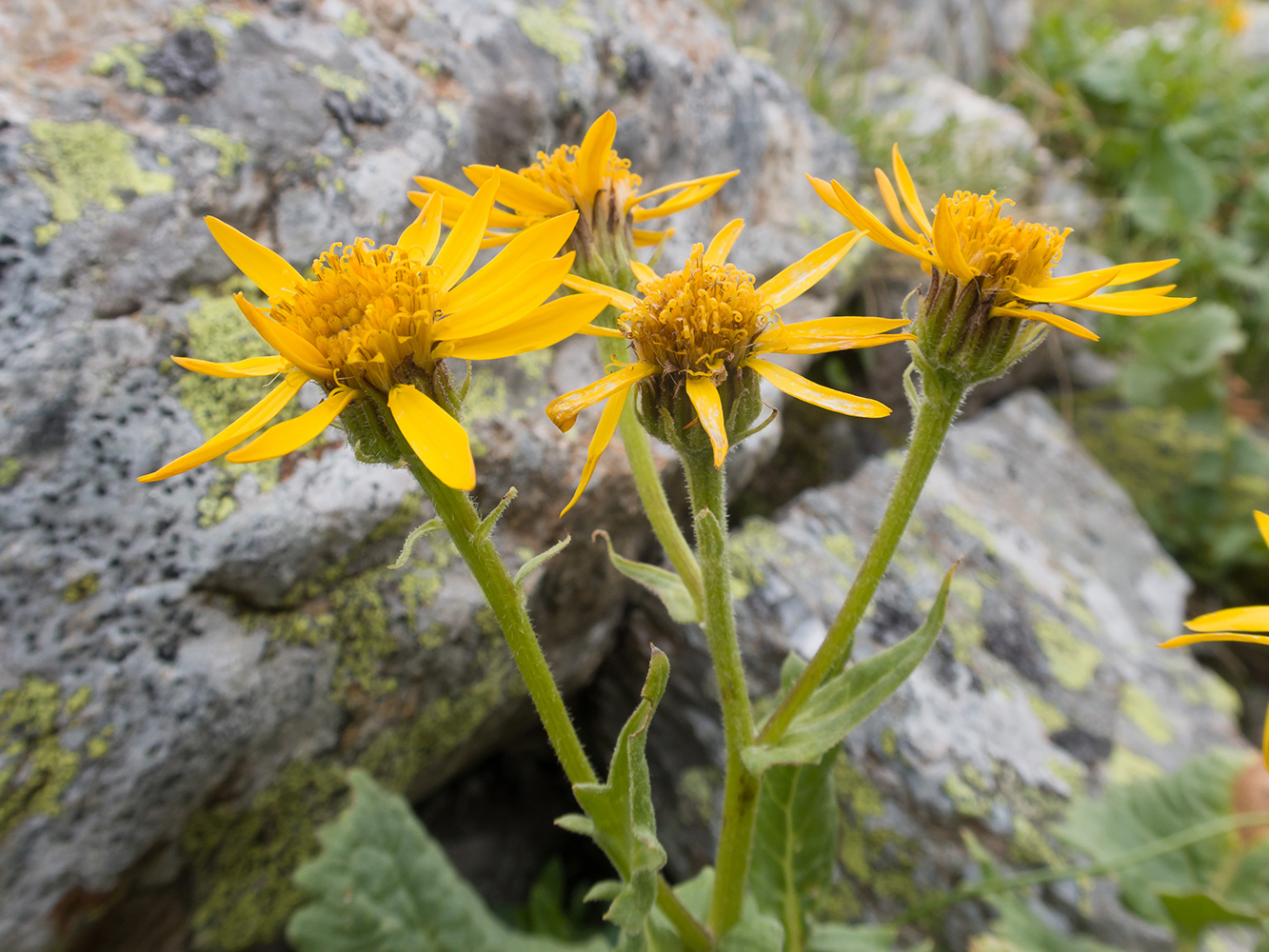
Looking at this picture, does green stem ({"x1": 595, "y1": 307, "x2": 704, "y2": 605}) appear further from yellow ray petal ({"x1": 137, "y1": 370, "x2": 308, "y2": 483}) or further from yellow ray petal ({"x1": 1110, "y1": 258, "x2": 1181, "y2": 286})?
yellow ray petal ({"x1": 1110, "y1": 258, "x2": 1181, "y2": 286})

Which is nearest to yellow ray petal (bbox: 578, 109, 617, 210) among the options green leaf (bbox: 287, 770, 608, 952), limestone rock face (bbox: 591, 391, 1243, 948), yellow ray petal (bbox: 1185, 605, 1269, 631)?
yellow ray petal (bbox: 1185, 605, 1269, 631)

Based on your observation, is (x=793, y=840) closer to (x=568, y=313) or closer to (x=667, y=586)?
(x=667, y=586)

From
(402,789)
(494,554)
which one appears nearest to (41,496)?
(494,554)

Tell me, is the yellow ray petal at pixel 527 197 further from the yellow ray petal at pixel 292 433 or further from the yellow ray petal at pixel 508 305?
the yellow ray petal at pixel 292 433

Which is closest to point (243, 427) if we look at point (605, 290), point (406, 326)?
point (406, 326)

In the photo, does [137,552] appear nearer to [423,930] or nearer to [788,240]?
[423,930]

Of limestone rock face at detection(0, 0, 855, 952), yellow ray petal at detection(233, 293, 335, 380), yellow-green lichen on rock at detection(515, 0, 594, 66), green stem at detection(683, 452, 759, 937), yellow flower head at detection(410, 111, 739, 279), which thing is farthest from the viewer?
yellow-green lichen on rock at detection(515, 0, 594, 66)
